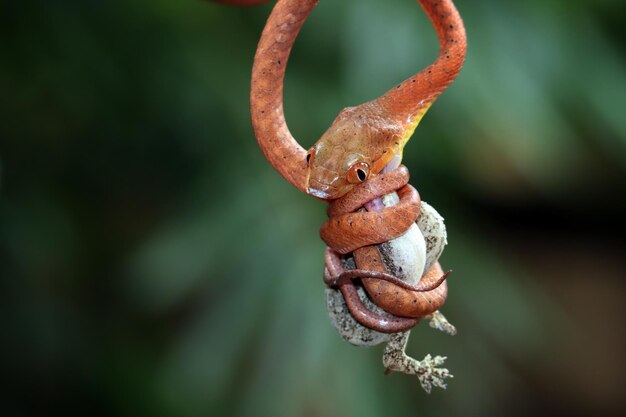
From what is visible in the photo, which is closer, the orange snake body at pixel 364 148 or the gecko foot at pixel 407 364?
the orange snake body at pixel 364 148

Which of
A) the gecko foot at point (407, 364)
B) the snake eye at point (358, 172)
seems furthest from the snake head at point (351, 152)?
the gecko foot at point (407, 364)

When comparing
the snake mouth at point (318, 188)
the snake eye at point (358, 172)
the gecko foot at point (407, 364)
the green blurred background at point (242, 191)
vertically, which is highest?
the snake eye at point (358, 172)

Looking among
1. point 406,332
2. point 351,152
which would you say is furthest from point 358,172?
point 406,332

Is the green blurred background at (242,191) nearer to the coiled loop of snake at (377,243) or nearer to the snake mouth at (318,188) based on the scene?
the coiled loop of snake at (377,243)

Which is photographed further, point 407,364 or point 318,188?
point 407,364

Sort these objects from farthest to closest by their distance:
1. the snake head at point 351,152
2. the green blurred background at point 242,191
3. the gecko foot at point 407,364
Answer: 1. the green blurred background at point 242,191
2. the gecko foot at point 407,364
3. the snake head at point 351,152

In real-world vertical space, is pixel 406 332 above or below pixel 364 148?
below

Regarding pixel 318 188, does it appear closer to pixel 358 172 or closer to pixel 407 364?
pixel 358 172
